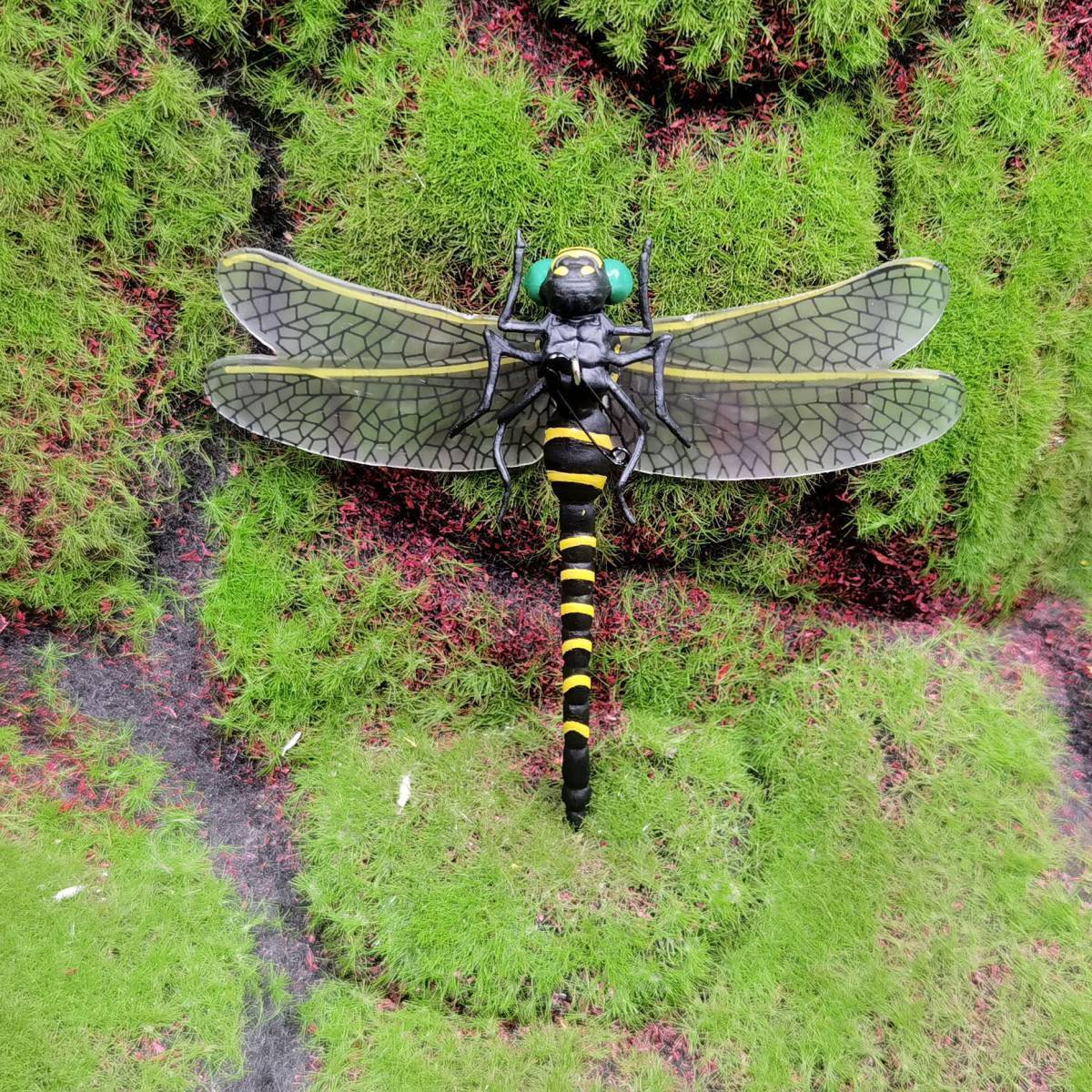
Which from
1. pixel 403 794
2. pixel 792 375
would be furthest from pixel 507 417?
pixel 403 794

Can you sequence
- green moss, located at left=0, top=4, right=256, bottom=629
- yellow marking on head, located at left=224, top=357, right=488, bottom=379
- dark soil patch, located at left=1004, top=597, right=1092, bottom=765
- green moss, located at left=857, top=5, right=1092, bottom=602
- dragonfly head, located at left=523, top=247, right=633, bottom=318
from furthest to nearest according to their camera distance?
dark soil patch, located at left=1004, top=597, right=1092, bottom=765, green moss, located at left=857, top=5, right=1092, bottom=602, green moss, located at left=0, top=4, right=256, bottom=629, yellow marking on head, located at left=224, top=357, right=488, bottom=379, dragonfly head, located at left=523, top=247, right=633, bottom=318

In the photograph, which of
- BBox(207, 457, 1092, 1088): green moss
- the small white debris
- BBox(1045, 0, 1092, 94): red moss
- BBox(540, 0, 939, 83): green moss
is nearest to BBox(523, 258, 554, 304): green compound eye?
BBox(540, 0, 939, 83): green moss

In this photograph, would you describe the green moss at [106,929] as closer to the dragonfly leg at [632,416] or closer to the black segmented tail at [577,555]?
the black segmented tail at [577,555]

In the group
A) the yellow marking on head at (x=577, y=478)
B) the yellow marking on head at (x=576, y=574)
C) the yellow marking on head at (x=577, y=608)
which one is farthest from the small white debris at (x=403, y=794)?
the yellow marking on head at (x=577, y=478)

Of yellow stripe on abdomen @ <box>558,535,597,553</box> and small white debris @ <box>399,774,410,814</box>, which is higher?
yellow stripe on abdomen @ <box>558,535,597,553</box>

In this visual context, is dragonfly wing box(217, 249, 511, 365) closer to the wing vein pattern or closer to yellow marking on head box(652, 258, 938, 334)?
the wing vein pattern

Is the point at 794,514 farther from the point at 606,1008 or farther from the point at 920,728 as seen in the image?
the point at 606,1008

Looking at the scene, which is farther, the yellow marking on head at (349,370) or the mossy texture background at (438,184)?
the mossy texture background at (438,184)

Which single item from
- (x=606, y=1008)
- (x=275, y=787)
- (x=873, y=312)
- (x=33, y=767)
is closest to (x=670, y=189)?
(x=873, y=312)
